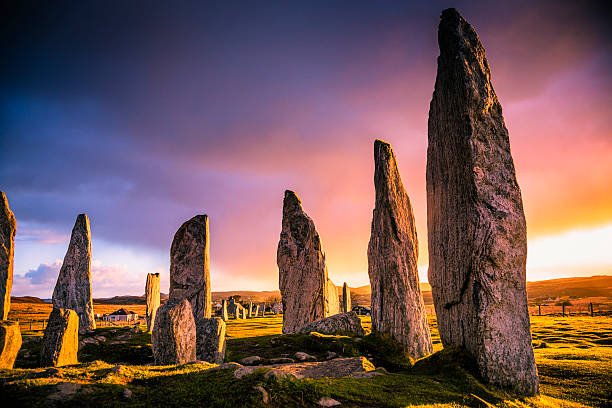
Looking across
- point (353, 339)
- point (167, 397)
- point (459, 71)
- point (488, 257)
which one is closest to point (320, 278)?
point (353, 339)

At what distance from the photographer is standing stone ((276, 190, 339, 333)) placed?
18.1 metres

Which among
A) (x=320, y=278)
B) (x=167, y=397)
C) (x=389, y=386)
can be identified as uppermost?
(x=320, y=278)

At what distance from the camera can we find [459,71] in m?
8.74

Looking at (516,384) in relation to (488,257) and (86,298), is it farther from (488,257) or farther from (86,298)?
(86,298)

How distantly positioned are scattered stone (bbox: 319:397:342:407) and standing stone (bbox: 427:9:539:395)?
4.07 metres

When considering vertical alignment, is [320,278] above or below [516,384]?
above

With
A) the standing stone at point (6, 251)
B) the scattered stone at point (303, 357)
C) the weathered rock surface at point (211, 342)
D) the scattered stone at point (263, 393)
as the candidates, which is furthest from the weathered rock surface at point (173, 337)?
the standing stone at point (6, 251)

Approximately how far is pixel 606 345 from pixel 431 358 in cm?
1031

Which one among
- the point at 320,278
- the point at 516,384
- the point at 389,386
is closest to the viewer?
the point at 389,386

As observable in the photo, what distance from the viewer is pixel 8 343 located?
8.55m

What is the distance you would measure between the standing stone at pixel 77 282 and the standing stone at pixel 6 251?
2315 mm

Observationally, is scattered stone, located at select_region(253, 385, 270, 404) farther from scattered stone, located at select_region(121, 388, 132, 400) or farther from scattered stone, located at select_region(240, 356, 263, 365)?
scattered stone, located at select_region(240, 356, 263, 365)

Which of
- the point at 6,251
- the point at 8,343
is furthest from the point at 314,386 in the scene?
the point at 6,251

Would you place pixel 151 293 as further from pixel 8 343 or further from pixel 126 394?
pixel 126 394
